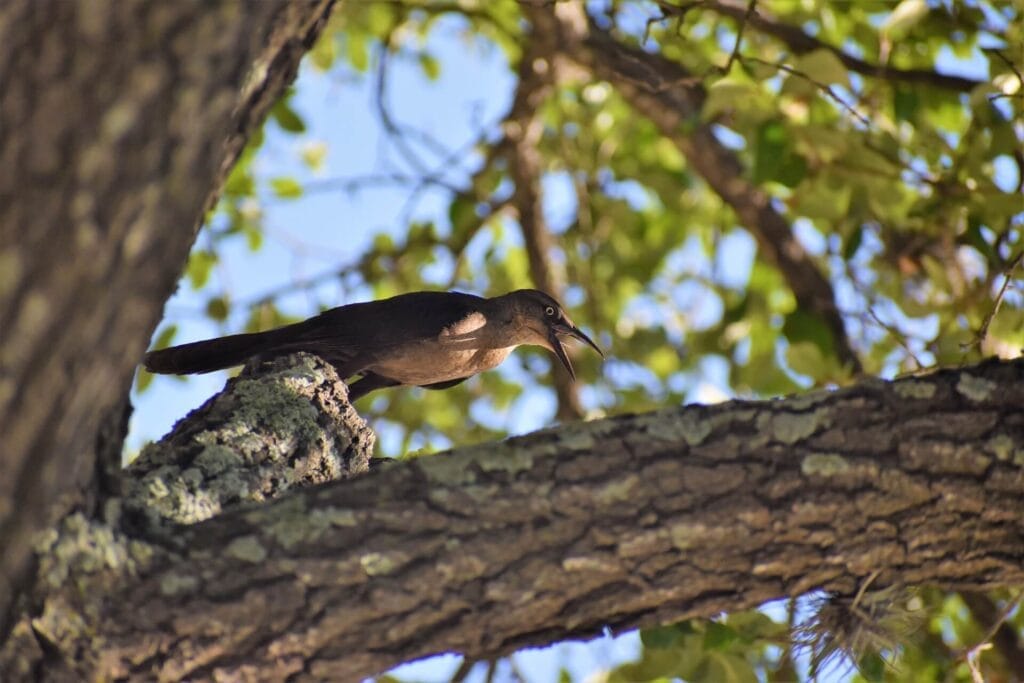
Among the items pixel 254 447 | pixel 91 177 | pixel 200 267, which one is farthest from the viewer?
pixel 200 267

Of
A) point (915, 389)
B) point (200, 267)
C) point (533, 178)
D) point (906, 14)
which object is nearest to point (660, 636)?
point (915, 389)

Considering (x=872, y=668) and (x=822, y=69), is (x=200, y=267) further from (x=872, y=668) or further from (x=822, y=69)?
(x=872, y=668)

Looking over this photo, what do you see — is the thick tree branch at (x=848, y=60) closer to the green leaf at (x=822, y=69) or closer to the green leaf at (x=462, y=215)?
the green leaf at (x=822, y=69)

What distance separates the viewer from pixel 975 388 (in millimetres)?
2480

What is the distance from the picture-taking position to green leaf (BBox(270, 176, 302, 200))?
18.5 ft

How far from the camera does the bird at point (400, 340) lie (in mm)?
4047

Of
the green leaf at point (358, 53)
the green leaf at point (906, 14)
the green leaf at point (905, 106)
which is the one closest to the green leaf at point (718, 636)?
the green leaf at point (906, 14)

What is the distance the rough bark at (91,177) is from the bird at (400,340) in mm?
1967

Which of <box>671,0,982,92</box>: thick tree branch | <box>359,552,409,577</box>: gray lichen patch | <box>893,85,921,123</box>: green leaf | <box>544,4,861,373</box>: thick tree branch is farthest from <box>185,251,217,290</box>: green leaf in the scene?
<box>359,552,409,577</box>: gray lichen patch

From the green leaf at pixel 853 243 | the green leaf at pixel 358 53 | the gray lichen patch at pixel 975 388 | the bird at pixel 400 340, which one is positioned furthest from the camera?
the green leaf at pixel 358 53

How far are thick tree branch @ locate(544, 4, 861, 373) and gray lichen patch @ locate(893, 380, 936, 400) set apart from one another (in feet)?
8.29

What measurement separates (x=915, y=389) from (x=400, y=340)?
228 cm

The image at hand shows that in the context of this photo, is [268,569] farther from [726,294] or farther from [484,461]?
[726,294]

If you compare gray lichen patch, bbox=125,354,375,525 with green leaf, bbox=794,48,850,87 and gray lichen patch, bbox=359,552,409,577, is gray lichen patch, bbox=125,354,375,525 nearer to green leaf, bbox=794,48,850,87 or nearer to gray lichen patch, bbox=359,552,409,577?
gray lichen patch, bbox=359,552,409,577
